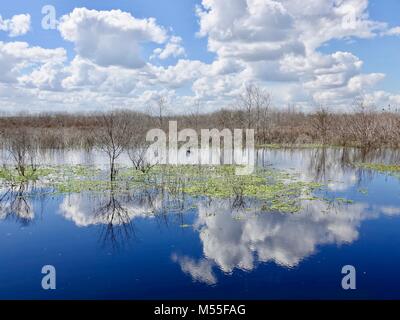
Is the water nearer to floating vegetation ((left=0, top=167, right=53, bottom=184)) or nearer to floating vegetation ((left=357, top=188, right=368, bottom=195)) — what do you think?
floating vegetation ((left=357, top=188, right=368, bottom=195))

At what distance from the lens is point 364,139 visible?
26578mm

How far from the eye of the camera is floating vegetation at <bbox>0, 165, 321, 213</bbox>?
36.2ft

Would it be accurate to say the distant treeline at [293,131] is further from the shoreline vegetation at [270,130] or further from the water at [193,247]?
the water at [193,247]

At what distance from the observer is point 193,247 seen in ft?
23.9

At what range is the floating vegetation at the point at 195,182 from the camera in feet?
36.2

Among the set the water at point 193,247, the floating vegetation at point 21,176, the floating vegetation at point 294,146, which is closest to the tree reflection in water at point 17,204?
the water at point 193,247

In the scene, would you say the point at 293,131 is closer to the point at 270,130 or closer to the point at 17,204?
the point at 270,130

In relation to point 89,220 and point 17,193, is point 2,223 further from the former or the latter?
point 17,193

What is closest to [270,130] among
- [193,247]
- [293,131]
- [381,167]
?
[293,131]

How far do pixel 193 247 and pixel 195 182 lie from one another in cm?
573

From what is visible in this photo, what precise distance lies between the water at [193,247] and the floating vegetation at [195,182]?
0.66 meters

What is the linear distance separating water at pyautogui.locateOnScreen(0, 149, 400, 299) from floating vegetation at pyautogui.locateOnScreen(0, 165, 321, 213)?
2.18 feet

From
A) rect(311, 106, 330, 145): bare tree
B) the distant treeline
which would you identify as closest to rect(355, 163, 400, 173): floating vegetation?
the distant treeline
